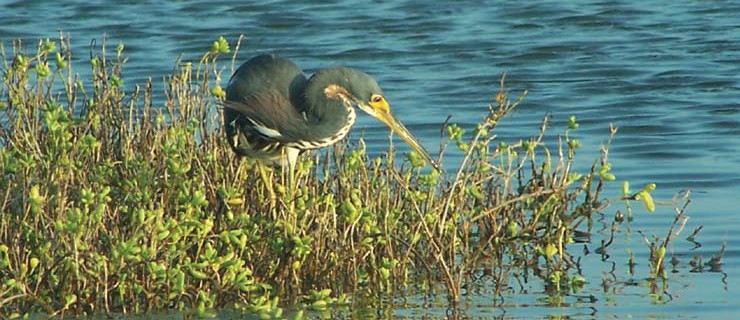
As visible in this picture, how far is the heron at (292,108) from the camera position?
287 inches

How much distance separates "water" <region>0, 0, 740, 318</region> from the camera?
8.19 metres

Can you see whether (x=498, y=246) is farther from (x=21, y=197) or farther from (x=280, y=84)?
(x=21, y=197)

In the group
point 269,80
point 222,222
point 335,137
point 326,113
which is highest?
point 269,80

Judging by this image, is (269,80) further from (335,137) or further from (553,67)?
(553,67)

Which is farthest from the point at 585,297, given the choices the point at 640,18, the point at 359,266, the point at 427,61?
the point at 640,18

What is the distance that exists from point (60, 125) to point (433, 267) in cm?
174

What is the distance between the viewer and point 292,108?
7.46 m

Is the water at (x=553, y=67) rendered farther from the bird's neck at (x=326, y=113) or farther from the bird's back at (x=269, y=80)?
the bird's back at (x=269, y=80)

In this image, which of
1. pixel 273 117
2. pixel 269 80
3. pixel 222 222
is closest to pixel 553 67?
pixel 269 80

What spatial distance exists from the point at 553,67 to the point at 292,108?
298 inches

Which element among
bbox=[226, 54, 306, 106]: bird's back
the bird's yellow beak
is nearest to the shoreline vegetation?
the bird's yellow beak

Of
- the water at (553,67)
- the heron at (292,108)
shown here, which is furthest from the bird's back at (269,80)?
the water at (553,67)

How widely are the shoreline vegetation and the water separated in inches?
10.1

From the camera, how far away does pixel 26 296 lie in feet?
21.4
